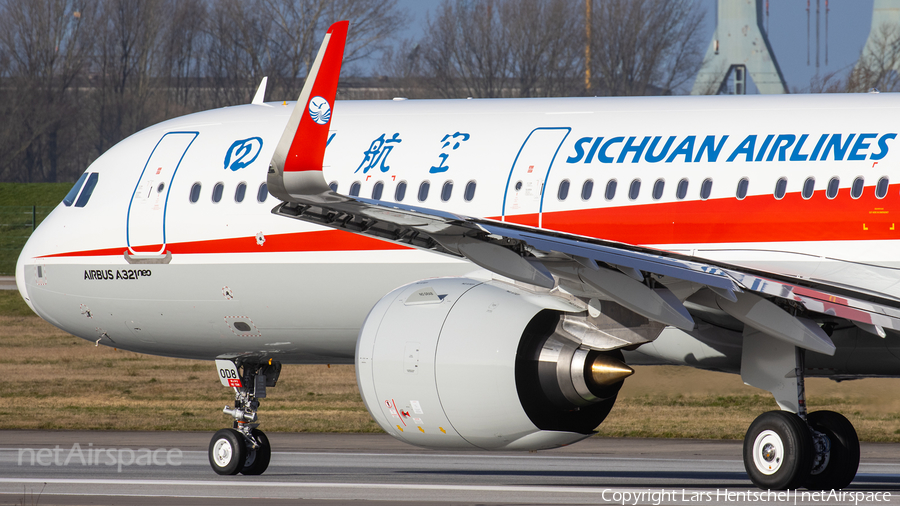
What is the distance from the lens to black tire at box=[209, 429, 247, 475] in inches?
620

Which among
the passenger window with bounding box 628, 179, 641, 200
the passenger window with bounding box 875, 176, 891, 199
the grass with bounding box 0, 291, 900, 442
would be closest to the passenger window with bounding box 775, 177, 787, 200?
the passenger window with bounding box 875, 176, 891, 199

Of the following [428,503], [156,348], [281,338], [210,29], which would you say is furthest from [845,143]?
[210,29]

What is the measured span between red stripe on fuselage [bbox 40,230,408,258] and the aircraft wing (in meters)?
3.52

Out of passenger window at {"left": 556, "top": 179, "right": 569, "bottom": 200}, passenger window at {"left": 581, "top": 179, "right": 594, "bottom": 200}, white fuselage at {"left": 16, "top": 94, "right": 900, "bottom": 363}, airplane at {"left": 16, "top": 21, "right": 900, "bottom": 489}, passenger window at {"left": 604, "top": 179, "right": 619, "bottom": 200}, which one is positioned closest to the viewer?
airplane at {"left": 16, "top": 21, "right": 900, "bottom": 489}

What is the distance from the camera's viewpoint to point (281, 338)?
1520cm

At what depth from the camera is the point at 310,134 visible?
984 centimetres

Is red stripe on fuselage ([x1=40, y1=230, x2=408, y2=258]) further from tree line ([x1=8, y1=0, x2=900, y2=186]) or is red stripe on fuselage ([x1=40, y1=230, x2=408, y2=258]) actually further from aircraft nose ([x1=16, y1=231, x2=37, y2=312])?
tree line ([x1=8, y1=0, x2=900, y2=186])

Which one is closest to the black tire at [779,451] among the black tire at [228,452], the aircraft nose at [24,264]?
the black tire at [228,452]

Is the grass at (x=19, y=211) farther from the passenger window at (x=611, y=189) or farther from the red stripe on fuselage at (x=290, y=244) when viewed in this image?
the passenger window at (x=611, y=189)

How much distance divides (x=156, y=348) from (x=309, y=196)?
23.4ft

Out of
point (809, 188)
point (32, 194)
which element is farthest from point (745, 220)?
point (32, 194)

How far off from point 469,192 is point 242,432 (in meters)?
4.40

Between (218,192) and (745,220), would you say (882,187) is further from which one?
(218,192)

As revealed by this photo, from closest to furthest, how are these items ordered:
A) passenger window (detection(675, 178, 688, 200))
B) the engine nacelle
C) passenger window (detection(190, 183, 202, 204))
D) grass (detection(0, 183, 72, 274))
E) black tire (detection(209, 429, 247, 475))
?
the engine nacelle → passenger window (detection(675, 178, 688, 200)) → passenger window (detection(190, 183, 202, 204)) → black tire (detection(209, 429, 247, 475)) → grass (detection(0, 183, 72, 274))
